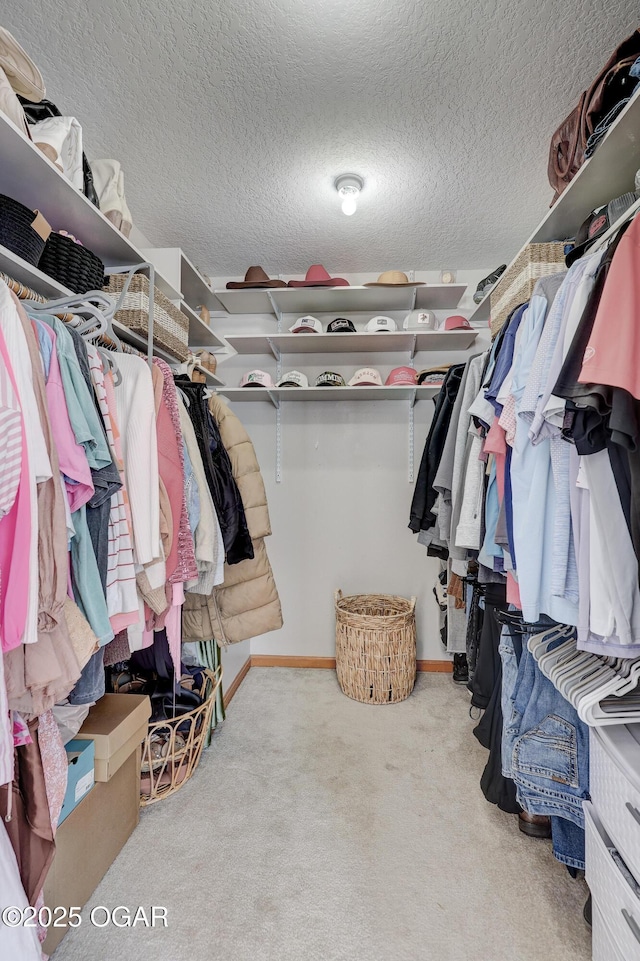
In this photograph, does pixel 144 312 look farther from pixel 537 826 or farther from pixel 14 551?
pixel 537 826

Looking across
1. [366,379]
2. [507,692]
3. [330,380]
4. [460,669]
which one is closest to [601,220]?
[507,692]

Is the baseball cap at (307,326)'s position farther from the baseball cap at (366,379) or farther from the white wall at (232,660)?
the white wall at (232,660)

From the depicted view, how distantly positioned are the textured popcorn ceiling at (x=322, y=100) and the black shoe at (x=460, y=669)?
221 cm

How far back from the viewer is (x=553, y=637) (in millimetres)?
1286

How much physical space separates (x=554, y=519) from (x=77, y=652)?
1030mm

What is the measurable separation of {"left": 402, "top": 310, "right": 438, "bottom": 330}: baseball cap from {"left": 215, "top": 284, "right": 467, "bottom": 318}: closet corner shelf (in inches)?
4.1

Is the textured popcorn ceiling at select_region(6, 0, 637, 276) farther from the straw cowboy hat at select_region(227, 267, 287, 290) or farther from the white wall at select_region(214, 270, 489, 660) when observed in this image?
the white wall at select_region(214, 270, 489, 660)

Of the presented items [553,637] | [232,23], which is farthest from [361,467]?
A: [232,23]

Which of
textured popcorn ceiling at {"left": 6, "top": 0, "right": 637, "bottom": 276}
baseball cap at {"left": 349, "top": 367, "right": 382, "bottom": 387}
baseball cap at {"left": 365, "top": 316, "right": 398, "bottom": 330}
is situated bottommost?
baseball cap at {"left": 349, "top": 367, "right": 382, "bottom": 387}

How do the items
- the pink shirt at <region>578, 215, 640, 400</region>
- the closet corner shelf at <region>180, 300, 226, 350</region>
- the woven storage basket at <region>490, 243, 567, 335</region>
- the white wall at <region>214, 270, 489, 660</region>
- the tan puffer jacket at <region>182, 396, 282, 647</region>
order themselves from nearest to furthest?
the pink shirt at <region>578, 215, 640, 400</region> → the woven storage basket at <region>490, 243, 567, 335</region> → the tan puffer jacket at <region>182, 396, 282, 647</region> → the closet corner shelf at <region>180, 300, 226, 350</region> → the white wall at <region>214, 270, 489, 660</region>

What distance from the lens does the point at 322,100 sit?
5.26 ft

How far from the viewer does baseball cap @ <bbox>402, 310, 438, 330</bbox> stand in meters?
2.57

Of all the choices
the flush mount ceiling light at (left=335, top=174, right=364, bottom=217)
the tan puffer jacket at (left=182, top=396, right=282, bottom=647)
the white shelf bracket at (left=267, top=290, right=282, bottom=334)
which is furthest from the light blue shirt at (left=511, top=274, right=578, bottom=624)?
the white shelf bracket at (left=267, top=290, right=282, bottom=334)

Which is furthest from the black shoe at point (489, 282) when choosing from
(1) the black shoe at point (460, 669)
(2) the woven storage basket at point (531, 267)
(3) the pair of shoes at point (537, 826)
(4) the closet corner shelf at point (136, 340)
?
(3) the pair of shoes at point (537, 826)
